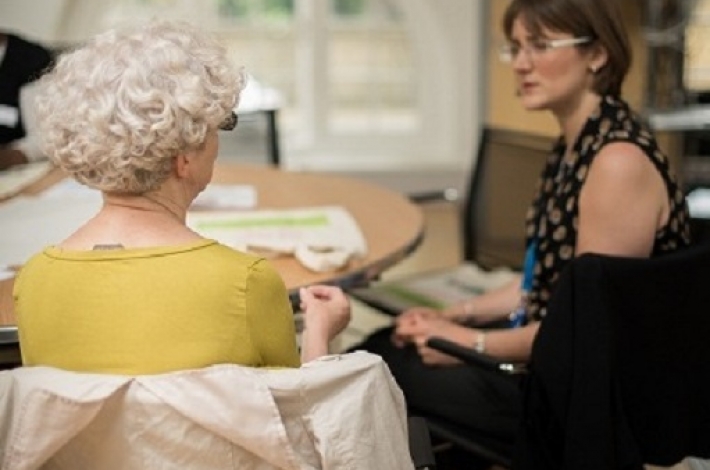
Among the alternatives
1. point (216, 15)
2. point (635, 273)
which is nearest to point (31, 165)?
point (635, 273)

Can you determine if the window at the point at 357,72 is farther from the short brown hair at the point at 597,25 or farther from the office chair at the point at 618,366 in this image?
the office chair at the point at 618,366

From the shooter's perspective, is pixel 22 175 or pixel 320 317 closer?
pixel 320 317

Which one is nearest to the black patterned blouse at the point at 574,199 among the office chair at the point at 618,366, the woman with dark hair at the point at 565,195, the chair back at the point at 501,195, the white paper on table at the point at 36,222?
the woman with dark hair at the point at 565,195

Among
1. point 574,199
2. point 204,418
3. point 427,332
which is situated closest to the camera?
point 204,418

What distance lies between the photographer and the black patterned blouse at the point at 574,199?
1978 mm

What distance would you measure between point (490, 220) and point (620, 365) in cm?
123

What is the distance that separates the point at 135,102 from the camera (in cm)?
127

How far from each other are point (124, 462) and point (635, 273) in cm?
87

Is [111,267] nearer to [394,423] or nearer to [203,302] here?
[203,302]

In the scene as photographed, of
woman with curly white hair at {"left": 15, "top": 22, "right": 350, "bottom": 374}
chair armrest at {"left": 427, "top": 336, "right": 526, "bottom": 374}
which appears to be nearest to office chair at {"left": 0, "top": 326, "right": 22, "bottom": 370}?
woman with curly white hair at {"left": 15, "top": 22, "right": 350, "bottom": 374}

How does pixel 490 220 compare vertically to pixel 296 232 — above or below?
below

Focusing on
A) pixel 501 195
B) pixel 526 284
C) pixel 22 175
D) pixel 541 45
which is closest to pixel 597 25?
pixel 541 45

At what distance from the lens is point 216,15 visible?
5391 millimetres

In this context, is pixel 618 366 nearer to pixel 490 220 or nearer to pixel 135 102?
pixel 135 102
